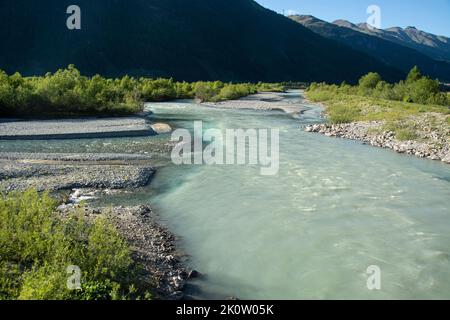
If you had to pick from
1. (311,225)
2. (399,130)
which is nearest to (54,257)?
(311,225)

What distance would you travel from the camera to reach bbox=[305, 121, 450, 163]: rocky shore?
1284 inches

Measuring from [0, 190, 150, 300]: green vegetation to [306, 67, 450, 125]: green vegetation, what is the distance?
33531 millimetres

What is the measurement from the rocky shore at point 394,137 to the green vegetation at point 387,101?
1618 millimetres

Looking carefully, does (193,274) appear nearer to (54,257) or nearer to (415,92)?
(54,257)

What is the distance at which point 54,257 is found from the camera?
33.1 ft

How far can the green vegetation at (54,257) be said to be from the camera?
348 inches

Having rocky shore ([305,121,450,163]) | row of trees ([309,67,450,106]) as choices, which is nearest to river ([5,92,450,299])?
rocky shore ([305,121,450,163])

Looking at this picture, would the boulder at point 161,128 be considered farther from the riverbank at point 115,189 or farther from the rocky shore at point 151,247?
the rocky shore at point 151,247

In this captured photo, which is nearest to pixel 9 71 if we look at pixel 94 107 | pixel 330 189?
pixel 94 107

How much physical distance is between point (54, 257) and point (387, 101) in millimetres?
67992

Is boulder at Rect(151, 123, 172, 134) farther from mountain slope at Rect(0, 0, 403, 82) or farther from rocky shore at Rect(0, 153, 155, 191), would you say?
mountain slope at Rect(0, 0, 403, 82)
